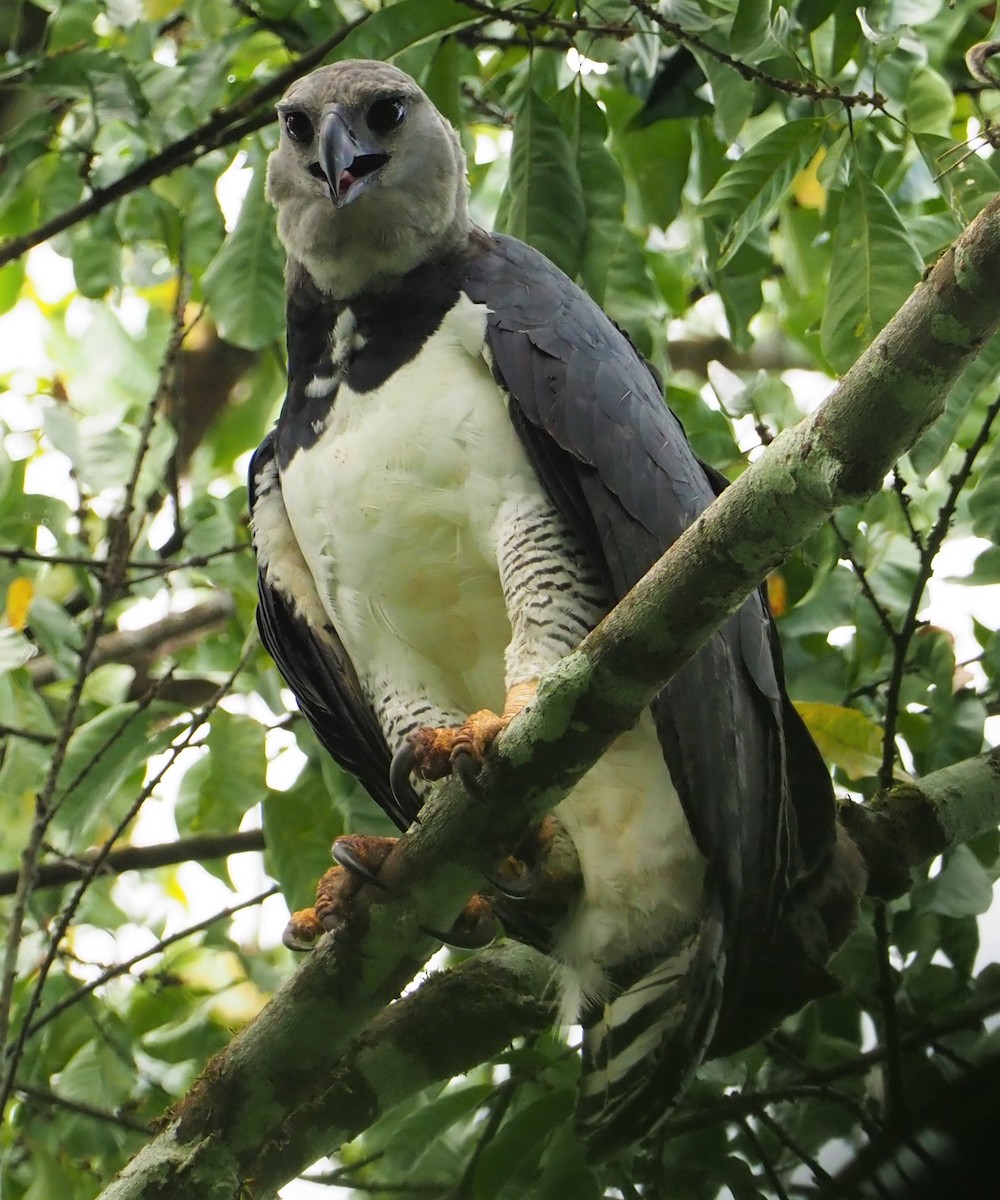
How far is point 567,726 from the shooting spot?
208 cm

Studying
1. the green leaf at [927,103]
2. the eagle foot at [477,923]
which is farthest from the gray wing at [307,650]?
the green leaf at [927,103]

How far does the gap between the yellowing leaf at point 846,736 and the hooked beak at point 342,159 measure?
139 cm

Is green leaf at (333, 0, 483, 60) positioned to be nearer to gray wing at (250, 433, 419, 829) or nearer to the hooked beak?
the hooked beak

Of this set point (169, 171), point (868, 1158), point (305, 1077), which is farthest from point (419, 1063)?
point (169, 171)

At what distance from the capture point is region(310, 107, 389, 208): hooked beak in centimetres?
288

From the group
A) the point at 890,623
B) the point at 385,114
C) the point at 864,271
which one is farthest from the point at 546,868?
the point at 385,114

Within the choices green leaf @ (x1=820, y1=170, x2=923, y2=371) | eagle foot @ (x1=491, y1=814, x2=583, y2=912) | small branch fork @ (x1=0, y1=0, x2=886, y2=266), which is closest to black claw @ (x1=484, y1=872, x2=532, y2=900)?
eagle foot @ (x1=491, y1=814, x2=583, y2=912)

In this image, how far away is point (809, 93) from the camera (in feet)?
8.61

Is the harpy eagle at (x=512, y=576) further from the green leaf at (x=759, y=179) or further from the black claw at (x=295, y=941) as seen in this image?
the green leaf at (x=759, y=179)

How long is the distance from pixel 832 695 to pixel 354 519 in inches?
43.8

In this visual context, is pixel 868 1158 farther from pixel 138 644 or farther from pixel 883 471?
pixel 138 644

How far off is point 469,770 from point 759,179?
1306 millimetres

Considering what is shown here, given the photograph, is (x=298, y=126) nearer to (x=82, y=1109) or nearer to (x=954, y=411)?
(x=954, y=411)

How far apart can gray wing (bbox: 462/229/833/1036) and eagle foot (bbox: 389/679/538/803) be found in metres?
0.26
